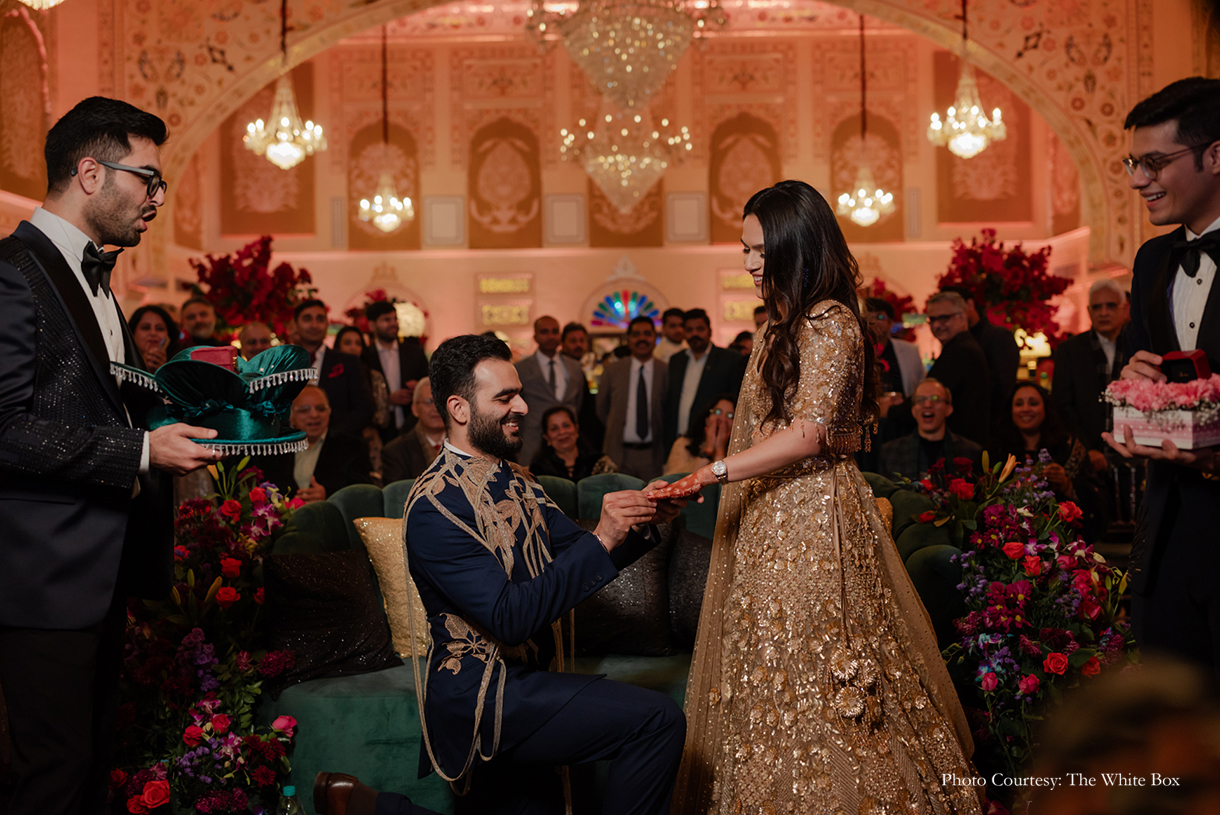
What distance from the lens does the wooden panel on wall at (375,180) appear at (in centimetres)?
1283

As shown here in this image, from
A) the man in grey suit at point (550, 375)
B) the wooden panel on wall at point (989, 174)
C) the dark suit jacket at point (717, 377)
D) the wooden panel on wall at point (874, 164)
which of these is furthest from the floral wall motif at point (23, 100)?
the wooden panel on wall at point (989, 174)

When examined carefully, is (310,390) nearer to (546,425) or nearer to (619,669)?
(546,425)

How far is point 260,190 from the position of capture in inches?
510

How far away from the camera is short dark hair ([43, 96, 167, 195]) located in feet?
5.83

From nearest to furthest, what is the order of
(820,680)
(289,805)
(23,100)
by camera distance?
1. (820,680)
2. (289,805)
3. (23,100)

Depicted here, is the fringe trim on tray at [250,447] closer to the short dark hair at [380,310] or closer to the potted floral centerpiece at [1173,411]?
the potted floral centerpiece at [1173,411]

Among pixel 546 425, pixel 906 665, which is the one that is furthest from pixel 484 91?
pixel 906 665

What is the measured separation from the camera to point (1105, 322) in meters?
5.03

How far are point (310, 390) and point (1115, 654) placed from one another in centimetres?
353

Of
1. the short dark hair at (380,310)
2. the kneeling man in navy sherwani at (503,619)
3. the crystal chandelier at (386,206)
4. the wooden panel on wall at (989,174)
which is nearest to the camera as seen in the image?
the kneeling man in navy sherwani at (503,619)

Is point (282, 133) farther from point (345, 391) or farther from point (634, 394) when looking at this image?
point (634, 394)

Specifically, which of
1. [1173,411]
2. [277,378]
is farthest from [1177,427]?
[277,378]

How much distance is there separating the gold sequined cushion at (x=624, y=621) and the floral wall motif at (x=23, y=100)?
7.13 metres

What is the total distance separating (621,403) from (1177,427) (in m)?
5.09
